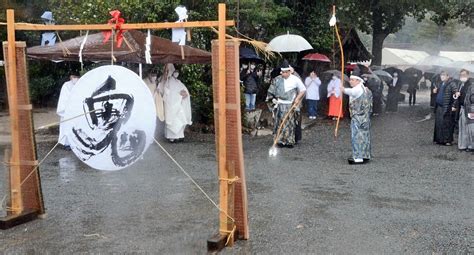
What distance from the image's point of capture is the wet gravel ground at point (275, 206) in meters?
5.50

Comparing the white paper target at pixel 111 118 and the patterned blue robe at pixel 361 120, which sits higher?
the white paper target at pixel 111 118

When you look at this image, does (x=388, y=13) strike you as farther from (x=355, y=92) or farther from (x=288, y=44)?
(x=355, y=92)

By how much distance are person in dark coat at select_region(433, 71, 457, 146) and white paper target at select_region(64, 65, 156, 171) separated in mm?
8114

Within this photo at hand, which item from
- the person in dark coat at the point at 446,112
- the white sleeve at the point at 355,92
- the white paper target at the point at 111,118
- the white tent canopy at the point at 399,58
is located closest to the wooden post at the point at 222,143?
the white paper target at the point at 111,118

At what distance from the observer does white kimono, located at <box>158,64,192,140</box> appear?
1180 centimetres

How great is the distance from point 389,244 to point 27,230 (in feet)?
12.2

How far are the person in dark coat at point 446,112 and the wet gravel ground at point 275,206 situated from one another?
3.42 ft

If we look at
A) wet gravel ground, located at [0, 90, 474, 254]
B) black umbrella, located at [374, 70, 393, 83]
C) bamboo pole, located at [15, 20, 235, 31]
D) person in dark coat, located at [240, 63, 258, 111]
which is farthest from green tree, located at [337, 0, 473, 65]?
bamboo pole, located at [15, 20, 235, 31]

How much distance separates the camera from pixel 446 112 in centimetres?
1191

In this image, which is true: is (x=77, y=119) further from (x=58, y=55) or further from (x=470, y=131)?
(x=470, y=131)

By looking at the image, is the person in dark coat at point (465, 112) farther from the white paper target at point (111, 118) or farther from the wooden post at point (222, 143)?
the white paper target at point (111, 118)

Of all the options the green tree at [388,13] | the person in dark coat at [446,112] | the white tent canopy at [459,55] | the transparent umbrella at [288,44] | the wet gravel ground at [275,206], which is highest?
the green tree at [388,13]

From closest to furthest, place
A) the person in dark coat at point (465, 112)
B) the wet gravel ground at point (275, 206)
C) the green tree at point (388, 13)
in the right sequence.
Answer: the wet gravel ground at point (275, 206) < the person in dark coat at point (465, 112) < the green tree at point (388, 13)

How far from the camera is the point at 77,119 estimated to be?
5.85 meters
